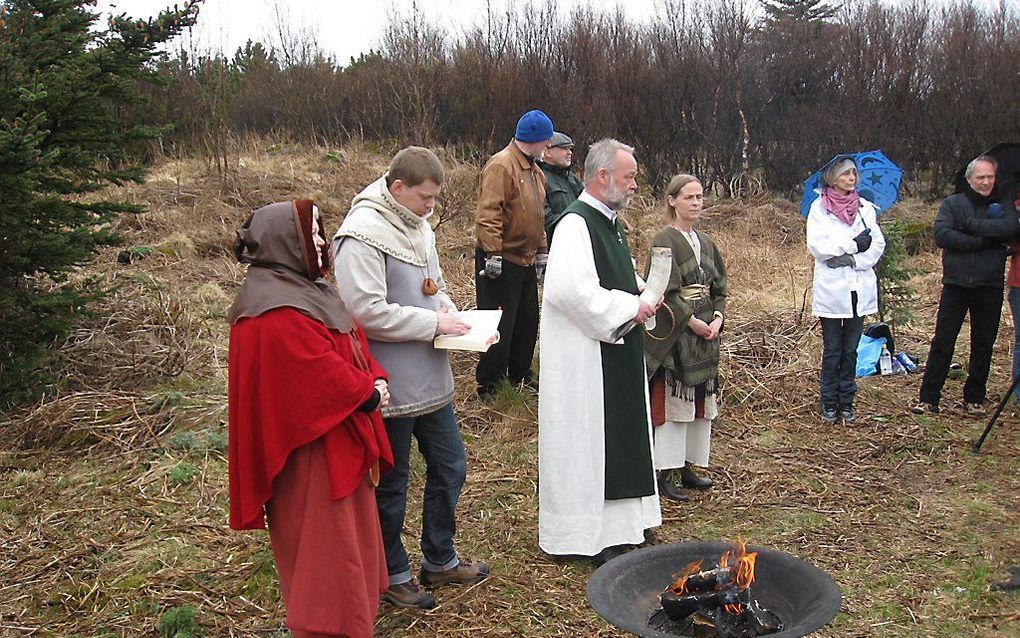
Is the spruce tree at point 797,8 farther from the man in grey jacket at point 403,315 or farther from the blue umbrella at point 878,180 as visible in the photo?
the man in grey jacket at point 403,315

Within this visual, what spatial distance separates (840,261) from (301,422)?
4.42 m

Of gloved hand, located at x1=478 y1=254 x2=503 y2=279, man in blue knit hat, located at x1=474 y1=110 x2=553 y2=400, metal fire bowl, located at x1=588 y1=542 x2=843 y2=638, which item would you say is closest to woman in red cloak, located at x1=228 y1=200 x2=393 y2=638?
metal fire bowl, located at x1=588 y1=542 x2=843 y2=638

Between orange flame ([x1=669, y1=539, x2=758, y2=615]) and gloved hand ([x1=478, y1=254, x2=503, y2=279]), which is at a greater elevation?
gloved hand ([x1=478, y1=254, x2=503, y2=279])

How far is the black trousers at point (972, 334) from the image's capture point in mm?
6613

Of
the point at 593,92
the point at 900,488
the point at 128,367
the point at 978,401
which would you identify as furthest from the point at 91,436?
the point at 593,92

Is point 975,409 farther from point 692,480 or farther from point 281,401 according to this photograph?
point 281,401

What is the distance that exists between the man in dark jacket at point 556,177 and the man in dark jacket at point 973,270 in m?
2.67

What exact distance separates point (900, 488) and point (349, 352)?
3800 millimetres

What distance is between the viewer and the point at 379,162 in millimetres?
14633

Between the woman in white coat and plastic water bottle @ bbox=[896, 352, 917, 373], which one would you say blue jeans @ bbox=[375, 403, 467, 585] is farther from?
plastic water bottle @ bbox=[896, 352, 917, 373]

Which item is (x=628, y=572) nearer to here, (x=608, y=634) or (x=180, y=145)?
(x=608, y=634)

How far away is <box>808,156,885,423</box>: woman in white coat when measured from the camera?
20.5 ft

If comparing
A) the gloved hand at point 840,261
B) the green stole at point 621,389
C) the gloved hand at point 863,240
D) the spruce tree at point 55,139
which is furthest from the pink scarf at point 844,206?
the spruce tree at point 55,139

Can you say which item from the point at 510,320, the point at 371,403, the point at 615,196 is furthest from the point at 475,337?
the point at 510,320
